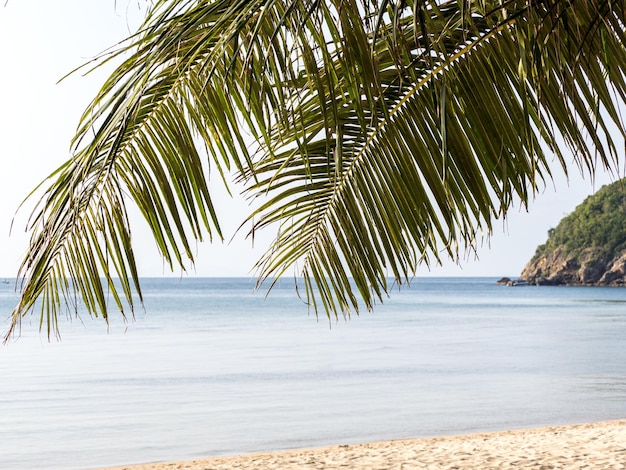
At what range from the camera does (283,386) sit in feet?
56.1

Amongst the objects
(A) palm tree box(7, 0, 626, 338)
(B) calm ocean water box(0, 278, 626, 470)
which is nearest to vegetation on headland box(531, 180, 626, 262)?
(B) calm ocean water box(0, 278, 626, 470)

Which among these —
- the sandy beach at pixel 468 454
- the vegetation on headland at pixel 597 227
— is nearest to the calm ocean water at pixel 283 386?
the sandy beach at pixel 468 454

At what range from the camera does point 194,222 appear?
1482mm

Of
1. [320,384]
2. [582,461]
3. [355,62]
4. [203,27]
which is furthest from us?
[320,384]

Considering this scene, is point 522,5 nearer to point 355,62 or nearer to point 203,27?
point 355,62

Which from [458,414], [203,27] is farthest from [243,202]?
[458,414]

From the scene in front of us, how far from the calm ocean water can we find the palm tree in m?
8.58

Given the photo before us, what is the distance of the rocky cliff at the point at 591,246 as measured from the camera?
7375cm

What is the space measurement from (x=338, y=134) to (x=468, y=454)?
24.7 feet

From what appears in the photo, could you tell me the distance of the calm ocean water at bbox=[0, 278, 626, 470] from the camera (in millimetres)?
11195

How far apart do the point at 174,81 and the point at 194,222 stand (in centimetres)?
27

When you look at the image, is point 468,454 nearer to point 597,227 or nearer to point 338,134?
point 338,134

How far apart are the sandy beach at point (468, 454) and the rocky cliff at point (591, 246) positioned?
6572 centimetres

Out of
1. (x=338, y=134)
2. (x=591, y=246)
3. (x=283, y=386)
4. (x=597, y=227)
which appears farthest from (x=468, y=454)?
(x=591, y=246)
